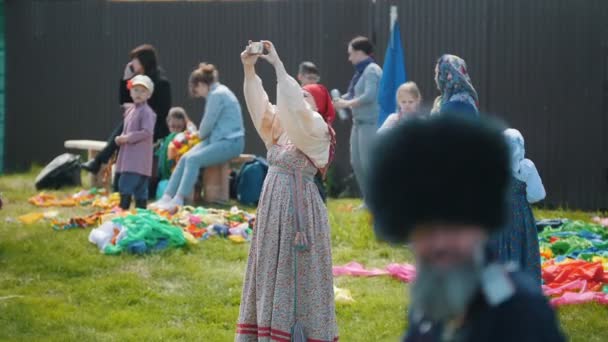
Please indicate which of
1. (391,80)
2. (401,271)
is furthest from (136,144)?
(401,271)

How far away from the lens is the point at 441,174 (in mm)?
2143

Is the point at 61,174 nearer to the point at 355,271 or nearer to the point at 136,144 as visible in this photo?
the point at 136,144

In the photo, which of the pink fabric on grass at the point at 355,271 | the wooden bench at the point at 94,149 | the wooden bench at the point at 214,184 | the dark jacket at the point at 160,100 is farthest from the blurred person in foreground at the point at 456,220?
the wooden bench at the point at 94,149

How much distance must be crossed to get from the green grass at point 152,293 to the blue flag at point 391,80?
4.19ft

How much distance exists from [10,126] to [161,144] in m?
4.99

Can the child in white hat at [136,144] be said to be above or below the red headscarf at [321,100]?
below

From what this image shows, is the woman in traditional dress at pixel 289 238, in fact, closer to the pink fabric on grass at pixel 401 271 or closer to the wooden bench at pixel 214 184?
the pink fabric on grass at pixel 401 271

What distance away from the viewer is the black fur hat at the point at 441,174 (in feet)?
7.02

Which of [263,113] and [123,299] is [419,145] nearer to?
[263,113]

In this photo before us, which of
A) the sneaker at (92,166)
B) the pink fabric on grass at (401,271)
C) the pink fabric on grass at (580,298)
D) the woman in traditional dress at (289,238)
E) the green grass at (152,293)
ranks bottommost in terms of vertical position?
the green grass at (152,293)

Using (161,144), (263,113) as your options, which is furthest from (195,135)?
(263,113)

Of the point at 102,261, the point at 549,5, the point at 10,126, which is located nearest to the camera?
the point at 102,261

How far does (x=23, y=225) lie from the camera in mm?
10734

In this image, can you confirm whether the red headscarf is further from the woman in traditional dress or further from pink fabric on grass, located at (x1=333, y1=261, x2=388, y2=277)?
pink fabric on grass, located at (x1=333, y1=261, x2=388, y2=277)
